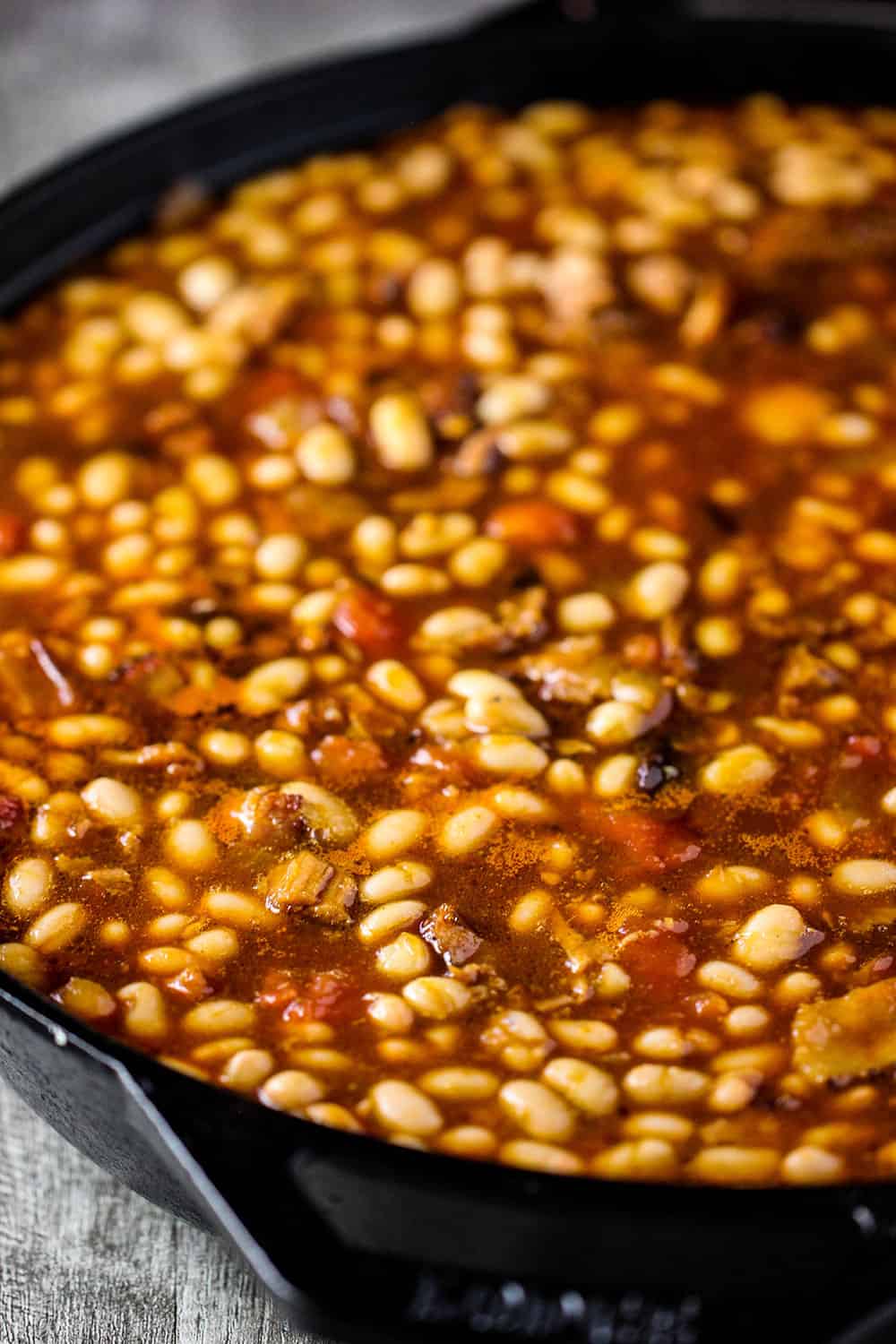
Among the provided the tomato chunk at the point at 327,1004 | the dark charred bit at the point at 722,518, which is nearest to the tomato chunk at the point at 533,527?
the dark charred bit at the point at 722,518

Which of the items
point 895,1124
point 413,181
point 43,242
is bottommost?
point 895,1124

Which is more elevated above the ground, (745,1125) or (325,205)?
(325,205)

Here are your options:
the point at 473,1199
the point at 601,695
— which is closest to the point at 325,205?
the point at 601,695

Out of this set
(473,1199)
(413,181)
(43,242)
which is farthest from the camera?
(413,181)

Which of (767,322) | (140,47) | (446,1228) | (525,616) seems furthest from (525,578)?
(140,47)

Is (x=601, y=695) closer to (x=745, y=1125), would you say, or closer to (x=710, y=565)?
(x=710, y=565)

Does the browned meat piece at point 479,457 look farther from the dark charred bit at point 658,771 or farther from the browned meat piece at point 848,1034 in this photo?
the browned meat piece at point 848,1034

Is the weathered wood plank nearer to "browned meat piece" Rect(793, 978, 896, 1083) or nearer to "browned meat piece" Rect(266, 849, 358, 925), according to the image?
"browned meat piece" Rect(266, 849, 358, 925)
